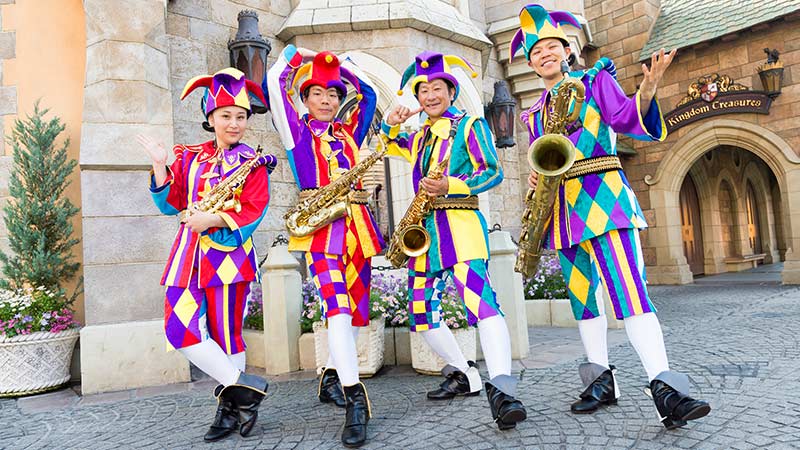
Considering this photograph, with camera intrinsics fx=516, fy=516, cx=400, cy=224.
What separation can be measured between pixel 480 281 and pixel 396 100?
3722mm

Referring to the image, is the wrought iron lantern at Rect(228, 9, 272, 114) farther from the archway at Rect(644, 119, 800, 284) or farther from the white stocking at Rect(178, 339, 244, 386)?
the archway at Rect(644, 119, 800, 284)

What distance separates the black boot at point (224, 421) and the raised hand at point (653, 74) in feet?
8.99

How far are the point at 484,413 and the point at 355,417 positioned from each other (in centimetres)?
81

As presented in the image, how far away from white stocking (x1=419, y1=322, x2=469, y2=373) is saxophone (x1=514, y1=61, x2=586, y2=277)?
91cm

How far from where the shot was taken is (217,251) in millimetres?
2883

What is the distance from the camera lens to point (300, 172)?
10.3ft

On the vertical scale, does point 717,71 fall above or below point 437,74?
above

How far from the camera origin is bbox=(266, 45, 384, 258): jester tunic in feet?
9.95

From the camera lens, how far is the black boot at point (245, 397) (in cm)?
289

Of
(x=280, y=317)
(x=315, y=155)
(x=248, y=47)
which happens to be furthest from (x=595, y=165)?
(x=248, y=47)

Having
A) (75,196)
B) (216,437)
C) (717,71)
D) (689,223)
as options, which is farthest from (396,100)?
(689,223)

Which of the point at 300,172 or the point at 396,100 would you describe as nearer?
the point at 300,172

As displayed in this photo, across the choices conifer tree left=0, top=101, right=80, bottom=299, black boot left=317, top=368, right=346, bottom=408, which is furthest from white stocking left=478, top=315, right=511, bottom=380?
conifer tree left=0, top=101, right=80, bottom=299

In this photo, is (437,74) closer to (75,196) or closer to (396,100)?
(396,100)
